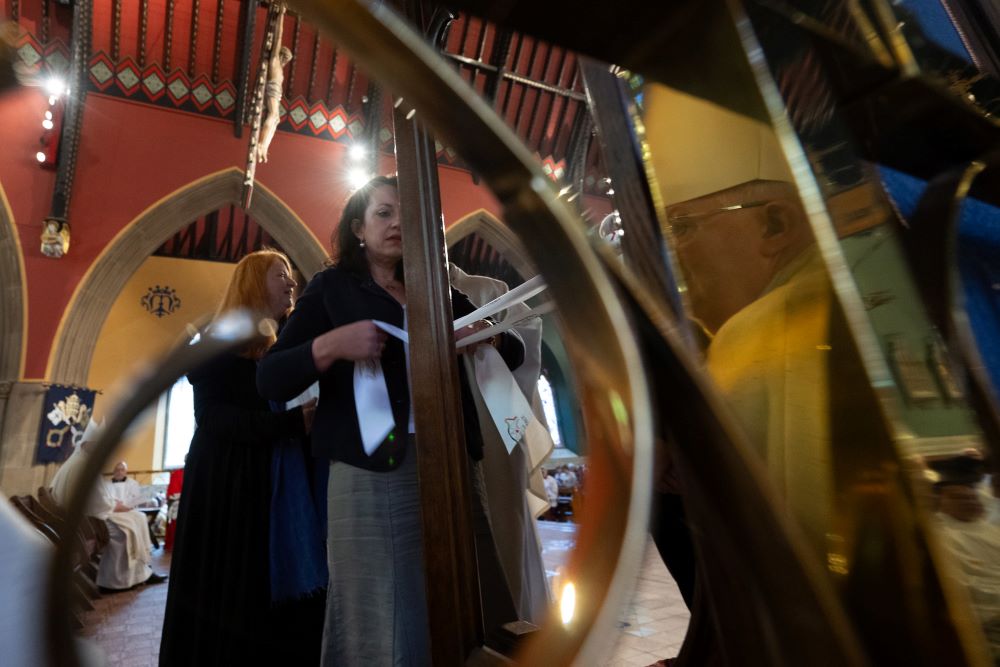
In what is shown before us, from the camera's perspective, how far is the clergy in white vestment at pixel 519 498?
1.14 meters

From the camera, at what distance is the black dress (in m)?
1.17

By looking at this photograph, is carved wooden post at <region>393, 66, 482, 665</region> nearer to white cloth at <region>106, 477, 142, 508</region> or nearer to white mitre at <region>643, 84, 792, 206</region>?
white mitre at <region>643, 84, 792, 206</region>

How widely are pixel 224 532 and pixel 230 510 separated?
0.16ft

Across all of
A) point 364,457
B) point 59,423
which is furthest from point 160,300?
point 364,457

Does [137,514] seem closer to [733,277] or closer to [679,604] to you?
[679,604]

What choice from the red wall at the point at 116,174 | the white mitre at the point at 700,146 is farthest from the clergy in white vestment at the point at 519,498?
the red wall at the point at 116,174

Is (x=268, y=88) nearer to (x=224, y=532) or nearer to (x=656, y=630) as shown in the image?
(x=224, y=532)

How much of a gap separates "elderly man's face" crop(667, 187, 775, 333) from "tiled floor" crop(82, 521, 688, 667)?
237mm

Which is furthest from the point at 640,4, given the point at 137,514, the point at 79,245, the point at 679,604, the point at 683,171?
the point at 79,245

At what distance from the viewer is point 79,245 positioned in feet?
15.9

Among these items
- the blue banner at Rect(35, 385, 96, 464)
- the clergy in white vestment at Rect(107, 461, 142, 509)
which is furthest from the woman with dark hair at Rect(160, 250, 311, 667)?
the blue banner at Rect(35, 385, 96, 464)

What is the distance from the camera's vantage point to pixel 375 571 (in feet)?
2.37

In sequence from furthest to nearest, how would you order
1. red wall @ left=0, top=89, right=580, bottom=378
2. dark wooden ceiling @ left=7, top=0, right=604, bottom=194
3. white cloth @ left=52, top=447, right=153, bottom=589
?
dark wooden ceiling @ left=7, top=0, right=604, bottom=194 < red wall @ left=0, top=89, right=580, bottom=378 < white cloth @ left=52, top=447, right=153, bottom=589

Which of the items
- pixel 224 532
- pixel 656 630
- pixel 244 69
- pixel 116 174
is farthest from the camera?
pixel 244 69
